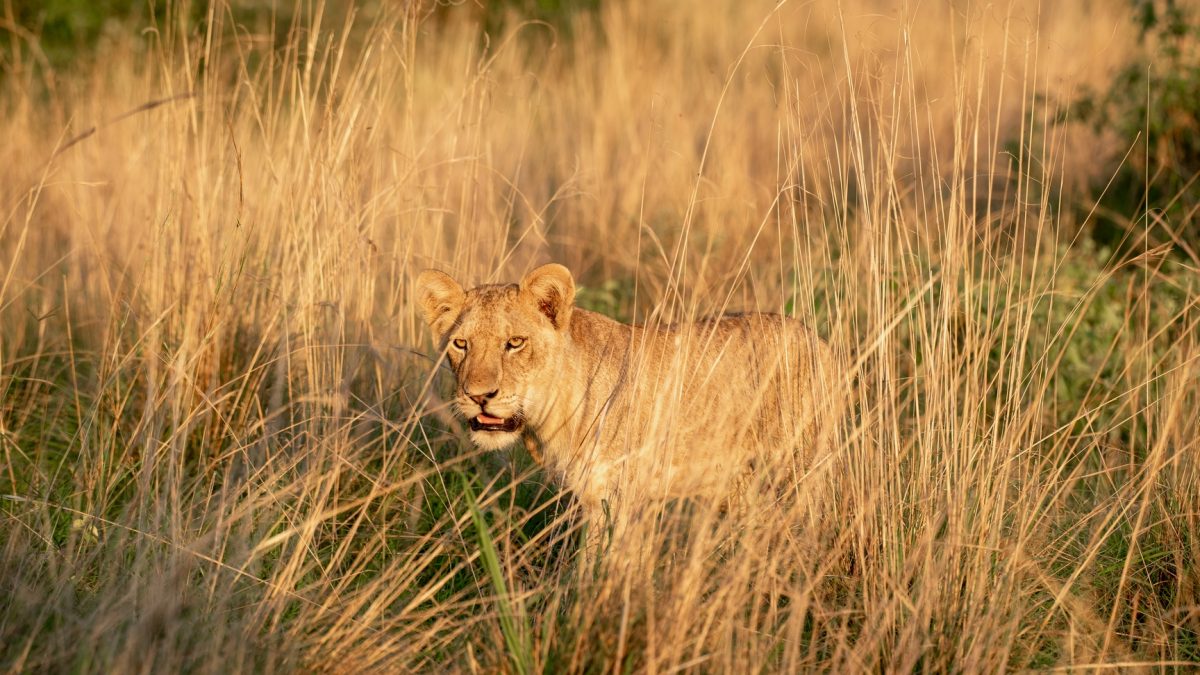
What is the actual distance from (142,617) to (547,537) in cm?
188

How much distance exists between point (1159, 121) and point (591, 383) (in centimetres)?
436

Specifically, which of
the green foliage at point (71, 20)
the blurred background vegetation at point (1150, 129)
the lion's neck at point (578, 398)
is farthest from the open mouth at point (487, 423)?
the green foliage at point (71, 20)

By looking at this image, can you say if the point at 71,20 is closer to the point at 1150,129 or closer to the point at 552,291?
the point at 552,291

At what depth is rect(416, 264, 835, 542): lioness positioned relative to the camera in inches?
164

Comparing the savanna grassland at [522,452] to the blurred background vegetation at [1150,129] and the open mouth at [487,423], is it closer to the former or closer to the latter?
the blurred background vegetation at [1150,129]

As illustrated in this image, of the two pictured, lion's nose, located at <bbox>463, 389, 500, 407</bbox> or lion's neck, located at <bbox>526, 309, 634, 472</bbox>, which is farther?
lion's neck, located at <bbox>526, 309, 634, 472</bbox>

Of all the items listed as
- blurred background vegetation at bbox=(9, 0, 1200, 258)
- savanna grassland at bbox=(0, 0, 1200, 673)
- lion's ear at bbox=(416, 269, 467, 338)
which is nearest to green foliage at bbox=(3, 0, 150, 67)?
blurred background vegetation at bbox=(9, 0, 1200, 258)

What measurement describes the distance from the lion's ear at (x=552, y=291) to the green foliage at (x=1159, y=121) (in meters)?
4.13

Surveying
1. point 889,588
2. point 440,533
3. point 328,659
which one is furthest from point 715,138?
point 328,659

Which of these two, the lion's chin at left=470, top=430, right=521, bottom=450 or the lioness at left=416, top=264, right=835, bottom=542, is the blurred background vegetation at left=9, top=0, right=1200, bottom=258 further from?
the lion's chin at left=470, top=430, right=521, bottom=450

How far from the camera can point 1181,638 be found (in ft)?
12.5

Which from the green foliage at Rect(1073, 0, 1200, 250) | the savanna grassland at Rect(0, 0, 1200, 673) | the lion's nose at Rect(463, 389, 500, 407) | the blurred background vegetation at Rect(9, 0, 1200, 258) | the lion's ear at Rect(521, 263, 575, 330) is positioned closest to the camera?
the savanna grassland at Rect(0, 0, 1200, 673)

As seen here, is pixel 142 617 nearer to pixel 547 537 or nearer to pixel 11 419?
pixel 547 537

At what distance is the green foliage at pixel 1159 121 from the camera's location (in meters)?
7.14
